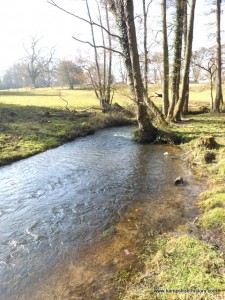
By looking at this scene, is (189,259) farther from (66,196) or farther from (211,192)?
(66,196)

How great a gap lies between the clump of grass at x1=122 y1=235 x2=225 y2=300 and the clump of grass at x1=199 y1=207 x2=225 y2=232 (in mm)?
737

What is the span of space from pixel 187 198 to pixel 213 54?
20.1 meters

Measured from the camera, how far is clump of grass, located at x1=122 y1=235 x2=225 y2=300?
358cm

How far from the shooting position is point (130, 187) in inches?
319

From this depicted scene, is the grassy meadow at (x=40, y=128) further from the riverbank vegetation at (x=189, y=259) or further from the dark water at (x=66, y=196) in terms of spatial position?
the riverbank vegetation at (x=189, y=259)

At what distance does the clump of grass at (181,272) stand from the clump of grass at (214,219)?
74cm

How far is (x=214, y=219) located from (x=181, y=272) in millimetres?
1887

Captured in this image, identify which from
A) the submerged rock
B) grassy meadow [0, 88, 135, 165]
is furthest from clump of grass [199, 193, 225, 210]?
grassy meadow [0, 88, 135, 165]

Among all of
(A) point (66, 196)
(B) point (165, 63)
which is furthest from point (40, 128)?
(A) point (66, 196)

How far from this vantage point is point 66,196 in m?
7.73

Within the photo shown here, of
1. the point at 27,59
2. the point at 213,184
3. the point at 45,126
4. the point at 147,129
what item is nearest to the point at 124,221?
the point at 213,184

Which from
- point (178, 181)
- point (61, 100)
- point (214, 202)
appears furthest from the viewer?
point (61, 100)

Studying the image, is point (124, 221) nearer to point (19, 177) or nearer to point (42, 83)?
point (19, 177)

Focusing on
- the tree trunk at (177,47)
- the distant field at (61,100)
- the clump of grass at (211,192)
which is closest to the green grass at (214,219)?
the clump of grass at (211,192)
